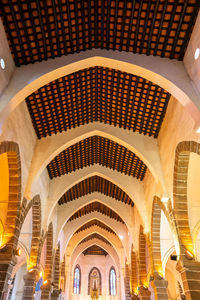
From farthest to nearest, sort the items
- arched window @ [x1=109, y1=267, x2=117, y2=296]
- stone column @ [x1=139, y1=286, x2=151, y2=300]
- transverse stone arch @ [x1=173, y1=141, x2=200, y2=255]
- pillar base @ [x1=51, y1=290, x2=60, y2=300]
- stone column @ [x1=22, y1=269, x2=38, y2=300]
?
arched window @ [x1=109, y1=267, x2=117, y2=296]
pillar base @ [x1=51, y1=290, x2=60, y2=300]
stone column @ [x1=139, y1=286, x2=151, y2=300]
stone column @ [x1=22, y1=269, x2=38, y2=300]
transverse stone arch @ [x1=173, y1=141, x2=200, y2=255]

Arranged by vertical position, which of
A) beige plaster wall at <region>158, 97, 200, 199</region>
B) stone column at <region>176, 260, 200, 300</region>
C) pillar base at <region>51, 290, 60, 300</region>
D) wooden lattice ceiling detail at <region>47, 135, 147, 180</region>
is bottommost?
stone column at <region>176, 260, 200, 300</region>

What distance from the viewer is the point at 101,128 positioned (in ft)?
38.6

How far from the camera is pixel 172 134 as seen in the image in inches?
360

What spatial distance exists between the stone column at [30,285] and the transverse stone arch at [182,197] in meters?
6.94

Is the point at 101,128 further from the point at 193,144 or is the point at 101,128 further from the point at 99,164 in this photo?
the point at 193,144

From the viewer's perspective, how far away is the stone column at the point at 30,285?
36.0ft

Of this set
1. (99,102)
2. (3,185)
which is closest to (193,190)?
(99,102)

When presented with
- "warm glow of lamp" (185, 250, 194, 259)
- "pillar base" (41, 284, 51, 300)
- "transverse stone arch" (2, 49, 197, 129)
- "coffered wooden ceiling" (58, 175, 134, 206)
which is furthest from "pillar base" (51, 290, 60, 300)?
"transverse stone arch" (2, 49, 197, 129)

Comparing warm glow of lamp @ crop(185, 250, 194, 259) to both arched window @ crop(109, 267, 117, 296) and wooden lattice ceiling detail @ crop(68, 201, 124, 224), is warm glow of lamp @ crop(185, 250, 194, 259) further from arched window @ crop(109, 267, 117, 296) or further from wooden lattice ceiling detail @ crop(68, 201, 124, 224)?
arched window @ crop(109, 267, 117, 296)

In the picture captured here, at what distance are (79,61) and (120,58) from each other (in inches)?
53.7

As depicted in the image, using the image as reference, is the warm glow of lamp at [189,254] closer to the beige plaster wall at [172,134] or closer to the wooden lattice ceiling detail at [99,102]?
the beige plaster wall at [172,134]

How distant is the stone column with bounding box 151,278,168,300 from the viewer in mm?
10770

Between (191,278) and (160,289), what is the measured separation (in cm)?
380

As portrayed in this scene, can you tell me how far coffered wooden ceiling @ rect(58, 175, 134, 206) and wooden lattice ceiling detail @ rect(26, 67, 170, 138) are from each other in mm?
5756
